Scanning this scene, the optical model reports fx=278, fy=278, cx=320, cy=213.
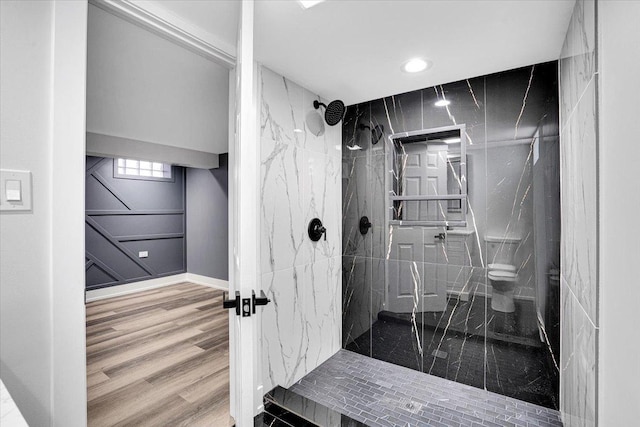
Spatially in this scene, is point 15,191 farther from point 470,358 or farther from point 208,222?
point 208,222

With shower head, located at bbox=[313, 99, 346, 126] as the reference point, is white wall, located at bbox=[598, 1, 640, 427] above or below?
below

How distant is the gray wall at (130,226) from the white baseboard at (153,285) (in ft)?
0.25

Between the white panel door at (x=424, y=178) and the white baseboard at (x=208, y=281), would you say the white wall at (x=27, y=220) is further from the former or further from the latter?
the white baseboard at (x=208, y=281)

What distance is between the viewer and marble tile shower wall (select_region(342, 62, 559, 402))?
6.15 feet

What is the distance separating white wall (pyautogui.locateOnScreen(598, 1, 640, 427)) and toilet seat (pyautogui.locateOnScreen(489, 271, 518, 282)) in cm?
108

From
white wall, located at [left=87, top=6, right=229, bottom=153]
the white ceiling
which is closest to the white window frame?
white wall, located at [left=87, top=6, right=229, bottom=153]

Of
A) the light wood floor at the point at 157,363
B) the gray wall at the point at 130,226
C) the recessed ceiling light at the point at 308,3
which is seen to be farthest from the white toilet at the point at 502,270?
the gray wall at the point at 130,226

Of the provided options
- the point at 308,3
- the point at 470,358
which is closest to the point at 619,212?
the point at 308,3

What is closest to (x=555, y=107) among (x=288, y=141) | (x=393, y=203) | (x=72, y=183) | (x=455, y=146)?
(x=455, y=146)

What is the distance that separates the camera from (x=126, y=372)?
2289 mm

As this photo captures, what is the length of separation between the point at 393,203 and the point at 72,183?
2066mm

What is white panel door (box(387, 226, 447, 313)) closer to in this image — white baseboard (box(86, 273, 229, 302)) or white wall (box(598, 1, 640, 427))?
white wall (box(598, 1, 640, 427))

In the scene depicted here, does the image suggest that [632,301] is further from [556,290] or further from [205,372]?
[205,372]

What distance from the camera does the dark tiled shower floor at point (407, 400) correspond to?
1691 mm
